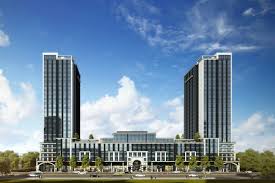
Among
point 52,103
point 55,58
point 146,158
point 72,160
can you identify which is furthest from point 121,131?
point 55,58

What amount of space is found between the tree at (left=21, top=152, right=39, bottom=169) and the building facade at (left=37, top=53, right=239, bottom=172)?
939 centimetres

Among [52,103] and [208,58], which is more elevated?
[208,58]

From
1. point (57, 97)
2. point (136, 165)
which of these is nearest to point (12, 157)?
point (57, 97)

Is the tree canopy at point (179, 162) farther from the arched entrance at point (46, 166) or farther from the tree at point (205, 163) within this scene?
the arched entrance at point (46, 166)

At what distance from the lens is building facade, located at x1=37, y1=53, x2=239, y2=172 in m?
170

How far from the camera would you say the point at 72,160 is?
161m

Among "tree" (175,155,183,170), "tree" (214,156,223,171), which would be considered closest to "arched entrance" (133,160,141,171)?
"tree" (175,155,183,170)

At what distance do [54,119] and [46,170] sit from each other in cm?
2822

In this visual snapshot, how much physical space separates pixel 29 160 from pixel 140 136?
64.2 meters

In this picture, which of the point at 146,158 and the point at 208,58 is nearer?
Result: the point at 146,158

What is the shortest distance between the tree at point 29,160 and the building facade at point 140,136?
939 centimetres

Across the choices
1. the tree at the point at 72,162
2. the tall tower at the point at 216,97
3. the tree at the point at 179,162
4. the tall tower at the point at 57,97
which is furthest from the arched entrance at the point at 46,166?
the tall tower at the point at 216,97

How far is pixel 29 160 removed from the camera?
175750 mm

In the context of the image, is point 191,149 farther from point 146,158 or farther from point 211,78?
point 211,78
